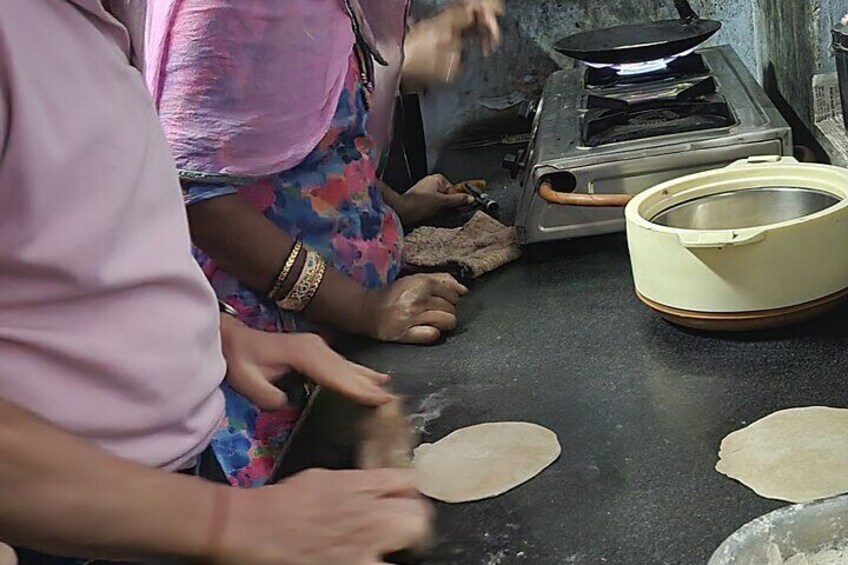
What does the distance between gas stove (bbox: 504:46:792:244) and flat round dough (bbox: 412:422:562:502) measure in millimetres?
473

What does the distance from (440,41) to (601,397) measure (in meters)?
0.82

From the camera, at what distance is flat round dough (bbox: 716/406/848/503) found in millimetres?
861

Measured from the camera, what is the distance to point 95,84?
73cm

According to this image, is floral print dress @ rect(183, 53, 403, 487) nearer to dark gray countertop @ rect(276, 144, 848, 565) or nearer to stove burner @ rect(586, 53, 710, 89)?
dark gray countertop @ rect(276, 144, 848, 565)

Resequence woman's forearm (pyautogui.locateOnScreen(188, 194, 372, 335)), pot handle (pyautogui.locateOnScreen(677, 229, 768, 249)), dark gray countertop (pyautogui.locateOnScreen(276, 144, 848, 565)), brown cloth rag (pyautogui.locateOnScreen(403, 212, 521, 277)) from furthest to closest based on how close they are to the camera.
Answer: brown cloth rag (pyautogui.locateOnScreen(403, 212, 521, 277)) < woman's forearm (pyautogui.locateOnScreen(188, 194, 372, 335)) < pot handle (pyautogui.locateOnScreen(677, 229, 768, 249)) < dark gray countertop (pyautogui.locateOnScreen(276, 144, 848, 565))

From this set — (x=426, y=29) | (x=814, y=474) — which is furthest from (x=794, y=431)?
(x=426, y=29)

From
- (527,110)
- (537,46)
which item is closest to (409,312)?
(527,110)

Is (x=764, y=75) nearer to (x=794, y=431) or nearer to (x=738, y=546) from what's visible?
(x=794, y=431)

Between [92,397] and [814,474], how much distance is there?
0.60 metres

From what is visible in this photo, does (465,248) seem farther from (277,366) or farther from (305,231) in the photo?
(277,366)

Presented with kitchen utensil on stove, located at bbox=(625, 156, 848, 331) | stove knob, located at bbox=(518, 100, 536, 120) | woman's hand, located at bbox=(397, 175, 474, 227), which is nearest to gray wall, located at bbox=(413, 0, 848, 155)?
stove knob, located at bbox=(518, 100, 536, 120)

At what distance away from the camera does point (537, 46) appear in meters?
2.32

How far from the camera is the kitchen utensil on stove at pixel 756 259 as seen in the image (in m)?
1.08

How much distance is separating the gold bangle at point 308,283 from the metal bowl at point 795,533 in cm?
69
